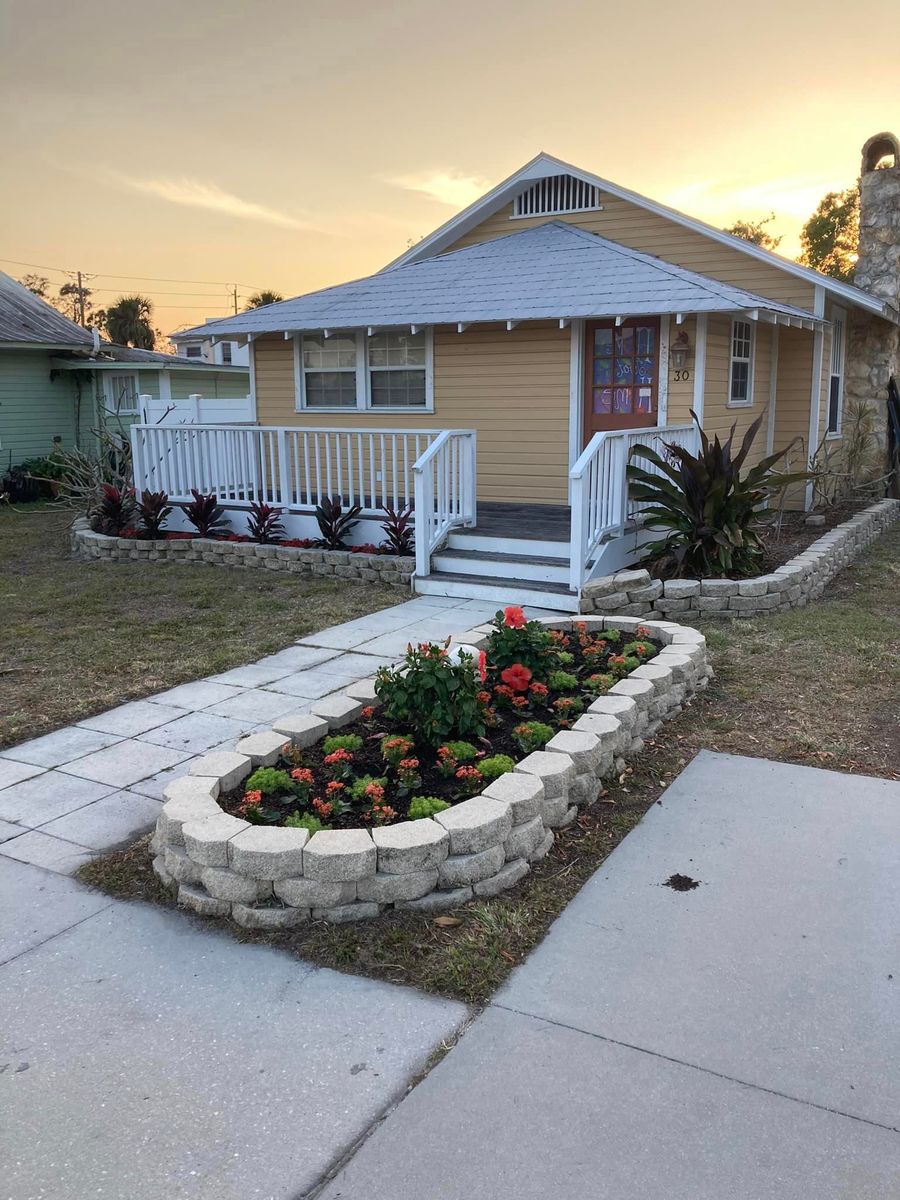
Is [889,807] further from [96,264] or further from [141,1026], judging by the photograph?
[96,264]

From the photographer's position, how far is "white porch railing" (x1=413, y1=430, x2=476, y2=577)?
8.11 m

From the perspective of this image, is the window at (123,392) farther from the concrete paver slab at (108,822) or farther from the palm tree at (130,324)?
the palm tree at (130,324)

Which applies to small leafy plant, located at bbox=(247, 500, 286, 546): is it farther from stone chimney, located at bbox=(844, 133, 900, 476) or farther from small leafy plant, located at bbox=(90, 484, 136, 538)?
stone chimney, located at bbox=(844, 133, 900, 476)

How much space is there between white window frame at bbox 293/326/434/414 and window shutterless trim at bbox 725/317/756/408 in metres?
3.36

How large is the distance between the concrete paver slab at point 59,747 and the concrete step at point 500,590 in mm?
3706

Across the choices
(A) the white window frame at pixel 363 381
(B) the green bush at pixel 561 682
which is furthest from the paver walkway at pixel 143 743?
(A) the white window frame at pixel 363 381

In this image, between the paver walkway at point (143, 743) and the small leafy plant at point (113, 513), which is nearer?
the paver walkway at point (143, 743)

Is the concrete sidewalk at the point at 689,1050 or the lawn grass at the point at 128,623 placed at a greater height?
the lawn grass at the point at 128,623

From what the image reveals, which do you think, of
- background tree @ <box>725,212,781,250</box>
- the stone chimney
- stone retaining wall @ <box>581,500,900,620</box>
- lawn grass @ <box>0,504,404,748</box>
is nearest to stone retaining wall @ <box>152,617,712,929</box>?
lawn grass @ <box>0,504,404,748</box>

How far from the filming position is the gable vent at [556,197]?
11367mm

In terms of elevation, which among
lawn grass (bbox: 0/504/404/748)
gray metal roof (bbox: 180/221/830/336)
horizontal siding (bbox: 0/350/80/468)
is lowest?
lawn grass (bbox: 0/504/404/748)

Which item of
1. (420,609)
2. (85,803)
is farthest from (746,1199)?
(420,609)

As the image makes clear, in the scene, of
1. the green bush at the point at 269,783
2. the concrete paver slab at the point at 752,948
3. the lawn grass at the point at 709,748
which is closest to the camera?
the concrete paver slab at the point at 752,948

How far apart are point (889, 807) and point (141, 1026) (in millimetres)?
3025
